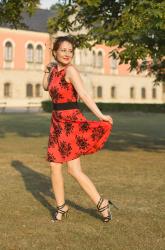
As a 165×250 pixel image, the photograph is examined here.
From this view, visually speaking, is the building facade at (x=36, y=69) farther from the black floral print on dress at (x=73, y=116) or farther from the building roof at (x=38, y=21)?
the black floral print on dress at (x=73, y=116)

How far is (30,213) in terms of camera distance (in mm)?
6277

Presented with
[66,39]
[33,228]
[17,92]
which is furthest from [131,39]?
[17,92]

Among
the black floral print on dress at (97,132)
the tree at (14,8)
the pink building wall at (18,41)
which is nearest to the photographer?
the black floral print on dress at (97,132)

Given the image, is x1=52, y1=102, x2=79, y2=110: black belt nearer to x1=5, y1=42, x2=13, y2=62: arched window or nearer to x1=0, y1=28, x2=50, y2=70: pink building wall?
x1=0, y1=28, x2=50, y2=70: pink building wall

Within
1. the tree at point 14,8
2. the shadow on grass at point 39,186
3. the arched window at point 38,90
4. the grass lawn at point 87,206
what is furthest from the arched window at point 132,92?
the shadow on grass at point 39,186

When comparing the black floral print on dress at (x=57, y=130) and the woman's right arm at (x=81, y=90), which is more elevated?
the woman's right arm at (x=81, y=90)

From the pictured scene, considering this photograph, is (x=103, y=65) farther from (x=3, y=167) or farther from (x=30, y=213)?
(x=30, y=213)

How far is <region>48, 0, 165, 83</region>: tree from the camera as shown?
10.8 m

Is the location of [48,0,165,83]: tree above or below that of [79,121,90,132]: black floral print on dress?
above

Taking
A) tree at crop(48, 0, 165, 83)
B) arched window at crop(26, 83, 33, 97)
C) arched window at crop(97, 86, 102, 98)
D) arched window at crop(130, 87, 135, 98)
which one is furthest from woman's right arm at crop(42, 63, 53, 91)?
arched window at crop(130, 87, 135, 98)

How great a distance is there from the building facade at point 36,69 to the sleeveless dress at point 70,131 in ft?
151

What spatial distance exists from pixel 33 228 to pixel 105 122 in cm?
142

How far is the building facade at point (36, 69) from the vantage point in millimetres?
54312

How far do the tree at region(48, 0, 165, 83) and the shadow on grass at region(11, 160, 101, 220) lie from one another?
3.36 meters
